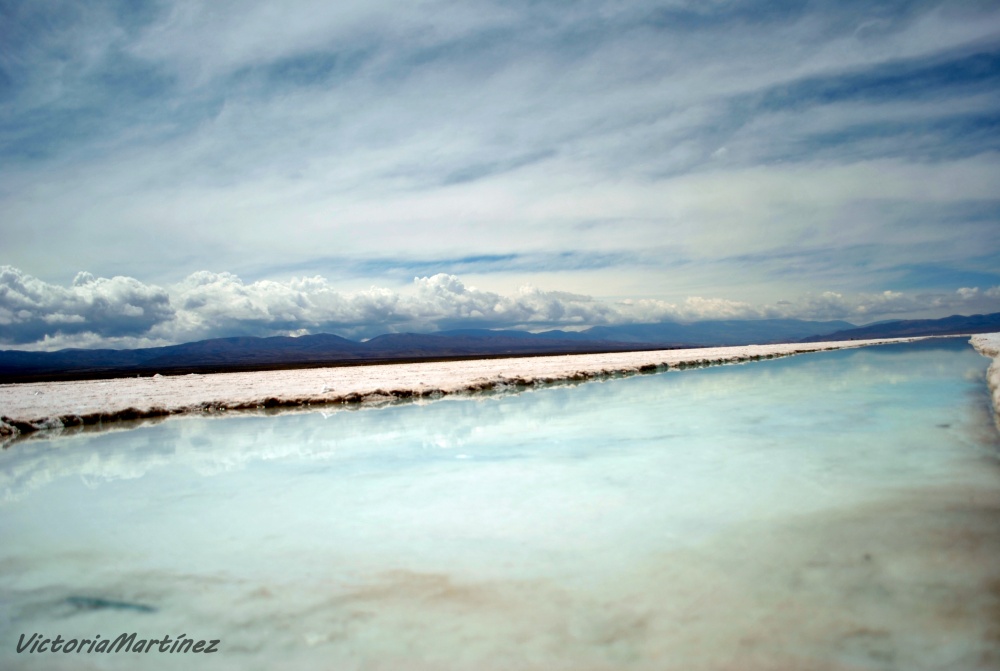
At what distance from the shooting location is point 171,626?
3.82 meters

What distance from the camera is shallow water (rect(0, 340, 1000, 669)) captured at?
132 inches

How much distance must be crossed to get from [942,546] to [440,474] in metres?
5.63

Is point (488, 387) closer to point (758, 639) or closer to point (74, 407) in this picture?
point (74, 407)

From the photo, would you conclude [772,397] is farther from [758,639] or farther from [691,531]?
[758,639]

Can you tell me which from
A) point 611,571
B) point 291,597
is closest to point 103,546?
point 291,597

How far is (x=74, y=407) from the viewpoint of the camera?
17125mm

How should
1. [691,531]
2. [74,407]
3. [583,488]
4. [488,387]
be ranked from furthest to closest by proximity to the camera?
[488,387] < [74,407] < [583,488] < [691,531]

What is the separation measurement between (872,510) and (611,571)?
293 cm

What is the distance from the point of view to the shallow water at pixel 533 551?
3.35 m

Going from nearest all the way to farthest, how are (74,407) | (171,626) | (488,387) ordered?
(171,626) → (74,407) → (488,387)

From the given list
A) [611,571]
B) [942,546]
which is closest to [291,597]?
[611,571]

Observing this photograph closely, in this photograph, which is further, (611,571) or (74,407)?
(74,407)

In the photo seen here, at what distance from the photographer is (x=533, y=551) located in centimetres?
481

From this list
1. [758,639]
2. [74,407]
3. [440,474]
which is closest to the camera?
[758,639]
